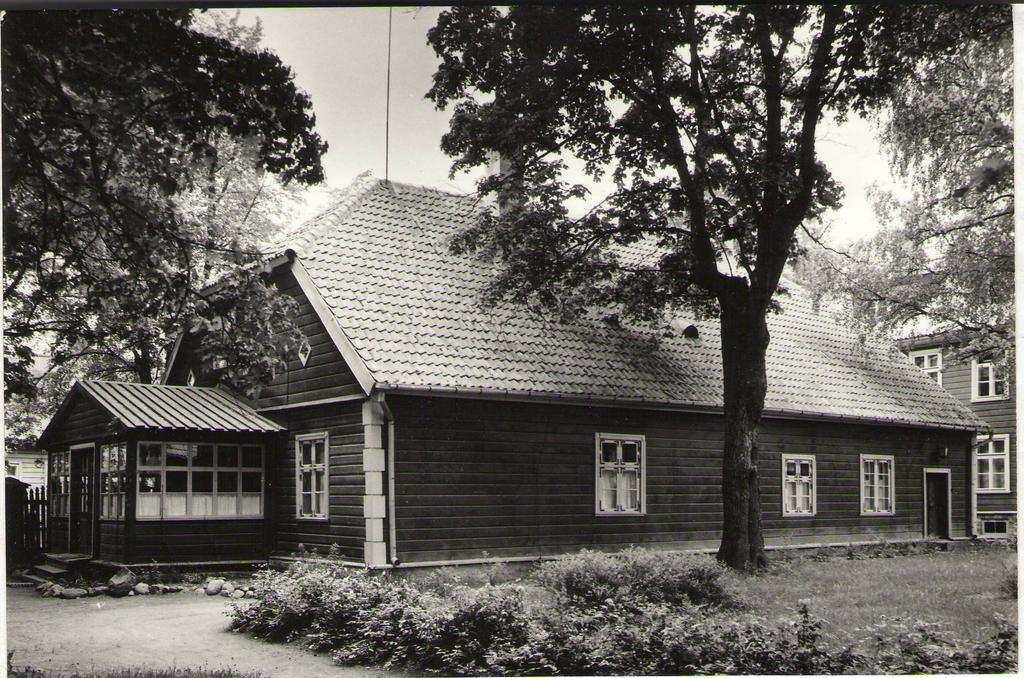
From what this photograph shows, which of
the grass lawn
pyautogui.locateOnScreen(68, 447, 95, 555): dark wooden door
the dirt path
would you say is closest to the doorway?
the grass lawn

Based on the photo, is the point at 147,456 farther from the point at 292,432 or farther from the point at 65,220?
the point at 65,220

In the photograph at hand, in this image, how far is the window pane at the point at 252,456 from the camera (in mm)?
16703

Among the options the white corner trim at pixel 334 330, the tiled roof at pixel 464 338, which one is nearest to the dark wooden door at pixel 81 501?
the white corner trim at pixel 334 330

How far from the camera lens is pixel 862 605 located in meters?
11.8

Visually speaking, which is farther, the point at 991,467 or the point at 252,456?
the point at 991,467

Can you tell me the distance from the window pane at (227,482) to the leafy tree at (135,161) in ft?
18.3

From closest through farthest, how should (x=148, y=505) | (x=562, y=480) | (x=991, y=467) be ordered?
1. (x=148, y=505)
2. (x=562, y=480)
3. (x=991, y=467)

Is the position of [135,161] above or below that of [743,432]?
above

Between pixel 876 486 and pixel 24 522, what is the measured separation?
16.3m

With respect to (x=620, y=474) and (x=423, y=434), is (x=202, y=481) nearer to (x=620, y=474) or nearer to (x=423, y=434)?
(x=423, y=434)

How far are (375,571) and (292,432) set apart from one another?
343 centimetres

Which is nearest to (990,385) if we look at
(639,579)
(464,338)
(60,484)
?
(464,338)

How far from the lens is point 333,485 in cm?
1531

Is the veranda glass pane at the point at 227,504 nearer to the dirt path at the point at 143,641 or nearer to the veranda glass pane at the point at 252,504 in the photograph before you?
the veranda glass pane at the point at 252,504
